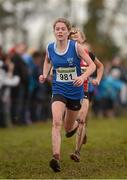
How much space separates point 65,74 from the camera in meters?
10.8

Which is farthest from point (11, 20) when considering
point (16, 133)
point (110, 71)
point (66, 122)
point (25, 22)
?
point (66, 122)

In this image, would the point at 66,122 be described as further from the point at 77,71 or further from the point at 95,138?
the point at 95,138

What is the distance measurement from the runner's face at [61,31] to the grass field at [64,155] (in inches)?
76.3

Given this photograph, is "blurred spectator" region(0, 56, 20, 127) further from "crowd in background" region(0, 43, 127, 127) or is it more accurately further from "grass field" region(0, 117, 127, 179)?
"grass field" region(0, 117, 127, 179)

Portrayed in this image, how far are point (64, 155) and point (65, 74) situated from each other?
225 cm

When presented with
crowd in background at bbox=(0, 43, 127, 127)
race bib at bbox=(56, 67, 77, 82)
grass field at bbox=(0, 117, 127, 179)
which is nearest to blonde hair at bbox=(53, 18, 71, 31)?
race bib at bbox=(56, 67, 77, 82)

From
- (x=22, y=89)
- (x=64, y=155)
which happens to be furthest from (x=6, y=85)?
(x=64, y=155)

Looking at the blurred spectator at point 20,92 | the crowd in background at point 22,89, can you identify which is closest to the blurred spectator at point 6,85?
the crowd in background at point 22,89

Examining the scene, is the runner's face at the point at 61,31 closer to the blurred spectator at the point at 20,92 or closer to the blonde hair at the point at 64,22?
the blonde hair at the point at 64,22

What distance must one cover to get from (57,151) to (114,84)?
15.7 metres

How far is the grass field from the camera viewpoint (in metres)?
10.1

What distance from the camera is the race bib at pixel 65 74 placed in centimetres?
1084

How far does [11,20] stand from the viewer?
58.5 metres

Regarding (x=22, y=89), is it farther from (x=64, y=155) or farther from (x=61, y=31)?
(x=61, y=31)
